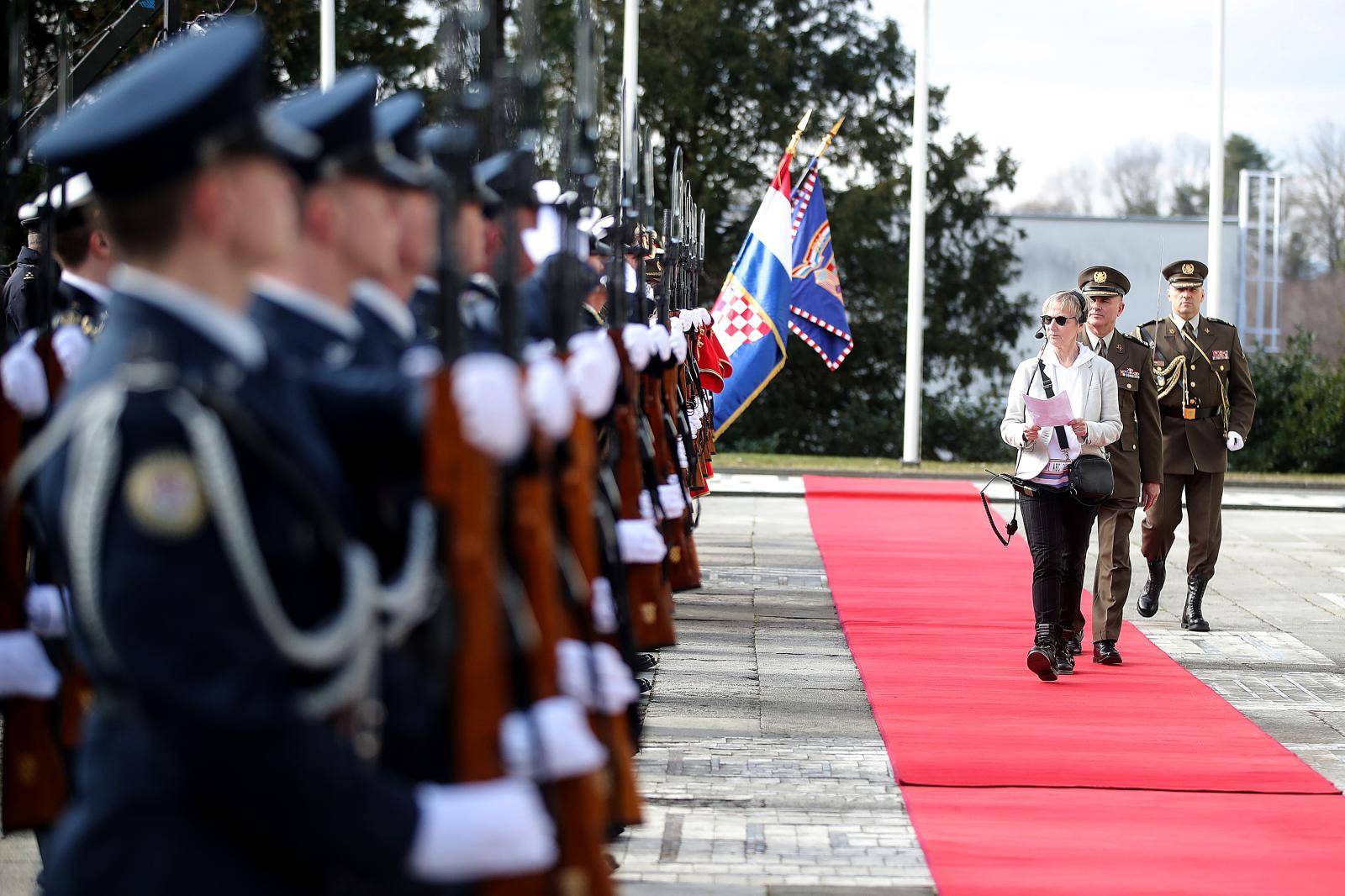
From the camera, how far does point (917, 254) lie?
761 inches

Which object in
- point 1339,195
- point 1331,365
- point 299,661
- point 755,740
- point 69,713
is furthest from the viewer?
point 1339,195

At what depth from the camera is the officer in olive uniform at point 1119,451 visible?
24.4 feet

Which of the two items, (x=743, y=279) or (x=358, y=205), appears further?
(x=743, y=279)

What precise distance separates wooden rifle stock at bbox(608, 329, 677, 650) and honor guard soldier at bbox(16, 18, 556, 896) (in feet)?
8.17

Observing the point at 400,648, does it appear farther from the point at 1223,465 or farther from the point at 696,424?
the point at 1223,465

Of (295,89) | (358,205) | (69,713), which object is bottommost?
(69,713)

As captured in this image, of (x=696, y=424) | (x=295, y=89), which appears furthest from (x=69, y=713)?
(x=295, y=89)

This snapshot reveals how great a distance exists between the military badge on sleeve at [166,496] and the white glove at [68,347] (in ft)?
7.01

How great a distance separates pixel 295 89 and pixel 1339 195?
121ft

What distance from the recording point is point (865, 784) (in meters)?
5.28

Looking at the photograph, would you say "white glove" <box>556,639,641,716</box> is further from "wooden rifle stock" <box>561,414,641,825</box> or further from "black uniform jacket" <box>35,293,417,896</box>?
"black uniform jacket" <box>35,293,417,896</box>

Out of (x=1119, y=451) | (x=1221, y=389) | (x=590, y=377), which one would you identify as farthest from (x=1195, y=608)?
(x=590, y=377)

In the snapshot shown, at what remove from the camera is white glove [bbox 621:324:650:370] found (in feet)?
15.3

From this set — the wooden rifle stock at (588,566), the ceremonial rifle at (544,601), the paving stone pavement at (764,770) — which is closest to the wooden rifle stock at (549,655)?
the ceremonial rifle at (544,601)
